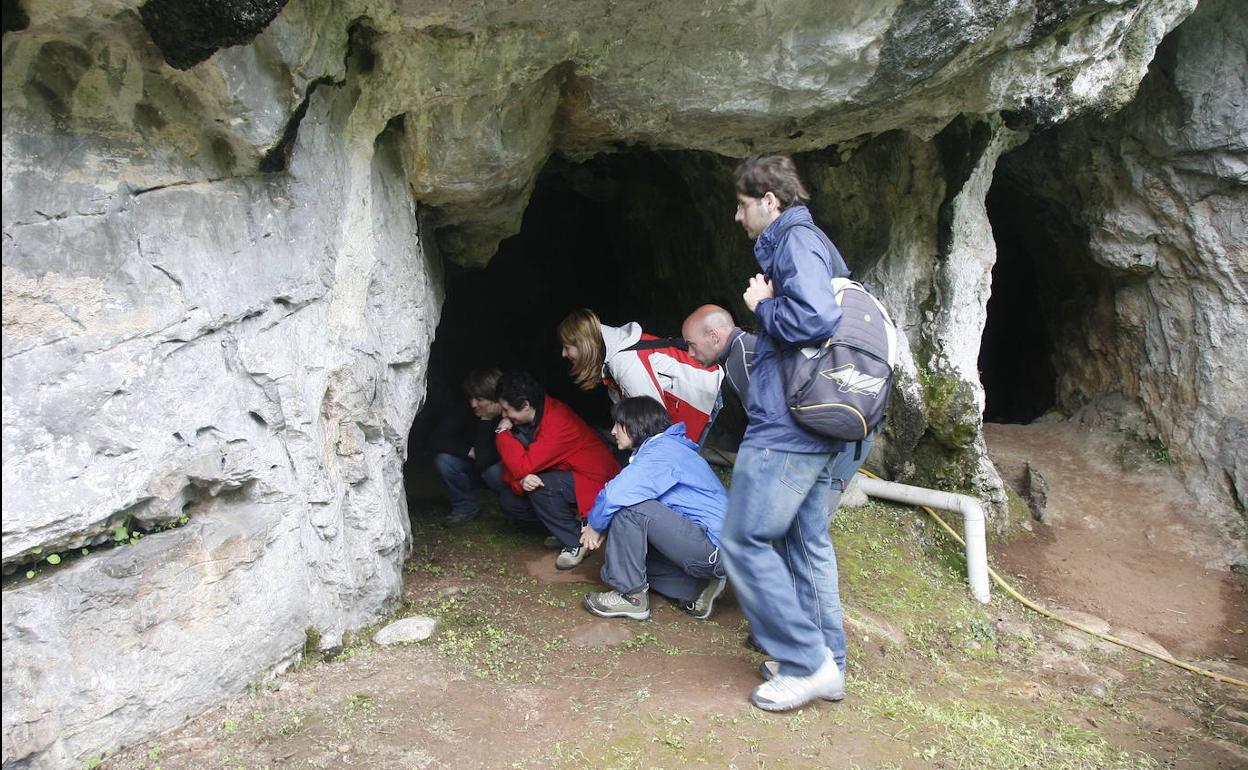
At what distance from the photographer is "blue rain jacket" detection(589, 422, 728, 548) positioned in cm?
409

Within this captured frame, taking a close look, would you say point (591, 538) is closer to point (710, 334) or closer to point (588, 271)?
point (710, 334)

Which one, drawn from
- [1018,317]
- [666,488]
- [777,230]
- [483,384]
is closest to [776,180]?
[777,230]

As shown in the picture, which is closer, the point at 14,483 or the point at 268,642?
the point at 14,483

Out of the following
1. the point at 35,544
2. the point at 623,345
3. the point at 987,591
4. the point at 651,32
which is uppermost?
the point at 651,32

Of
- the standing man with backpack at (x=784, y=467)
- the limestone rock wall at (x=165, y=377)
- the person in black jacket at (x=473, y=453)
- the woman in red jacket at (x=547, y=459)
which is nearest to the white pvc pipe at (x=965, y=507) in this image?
the woman in red jacket at (x=547, y=459)

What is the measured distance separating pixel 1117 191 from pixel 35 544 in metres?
6.57

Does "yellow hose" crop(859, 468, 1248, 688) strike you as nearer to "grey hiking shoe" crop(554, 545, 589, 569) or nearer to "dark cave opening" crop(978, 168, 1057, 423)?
"grey hiking shoe" crop(554, 545, 589, 569)

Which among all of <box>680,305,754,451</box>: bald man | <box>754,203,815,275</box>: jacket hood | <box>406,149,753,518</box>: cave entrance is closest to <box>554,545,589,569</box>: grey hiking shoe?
<box>680,305,754,451</box>: bald man

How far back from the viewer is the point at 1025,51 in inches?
158

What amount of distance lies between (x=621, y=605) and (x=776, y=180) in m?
2.09

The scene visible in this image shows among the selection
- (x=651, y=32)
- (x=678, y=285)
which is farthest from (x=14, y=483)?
(x=678, y=285)

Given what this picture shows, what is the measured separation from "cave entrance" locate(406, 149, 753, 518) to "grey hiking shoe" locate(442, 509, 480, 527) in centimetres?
42

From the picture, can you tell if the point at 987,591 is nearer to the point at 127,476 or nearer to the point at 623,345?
the point at 623,345

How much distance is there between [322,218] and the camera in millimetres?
3436
